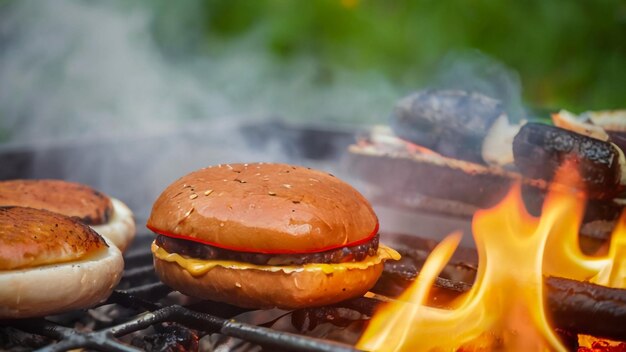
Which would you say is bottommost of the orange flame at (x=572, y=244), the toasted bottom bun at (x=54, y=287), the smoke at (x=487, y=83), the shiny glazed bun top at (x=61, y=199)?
the toasted bottom bun at (x=54, y=287)

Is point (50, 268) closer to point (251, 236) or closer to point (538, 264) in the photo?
point (251, 236)

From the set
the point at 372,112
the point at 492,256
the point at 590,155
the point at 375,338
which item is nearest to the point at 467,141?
the point at 590,155

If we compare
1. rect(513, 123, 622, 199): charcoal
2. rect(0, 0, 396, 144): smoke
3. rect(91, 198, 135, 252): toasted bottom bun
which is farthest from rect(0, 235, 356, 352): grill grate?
rect(0, 0, 396, 144): smoke

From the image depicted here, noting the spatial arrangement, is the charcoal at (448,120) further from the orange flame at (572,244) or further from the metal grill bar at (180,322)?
the metal grill bar at (180,322)

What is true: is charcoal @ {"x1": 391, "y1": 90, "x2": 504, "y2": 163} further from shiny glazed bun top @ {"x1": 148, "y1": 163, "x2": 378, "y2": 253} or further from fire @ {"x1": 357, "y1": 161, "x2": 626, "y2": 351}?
shiny glazed bun top @ {"x1": 148, "y1": 163, "x2": 378, "y2": 253}

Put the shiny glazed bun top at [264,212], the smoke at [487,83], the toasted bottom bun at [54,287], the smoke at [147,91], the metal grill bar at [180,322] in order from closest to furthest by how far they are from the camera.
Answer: the metal grill bar at [180,322], the toasted bottom bun at [54,287], the shiny glazed bun top at [264,212], the smoke at [487,83], the smoke at [147,91]

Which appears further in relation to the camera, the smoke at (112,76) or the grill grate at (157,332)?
the smoke at (112,76)

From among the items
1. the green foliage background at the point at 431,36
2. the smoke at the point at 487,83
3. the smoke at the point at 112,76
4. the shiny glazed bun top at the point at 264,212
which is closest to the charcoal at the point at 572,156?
the smoke at the point at 487,83

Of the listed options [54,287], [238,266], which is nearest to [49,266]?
[54,287]
